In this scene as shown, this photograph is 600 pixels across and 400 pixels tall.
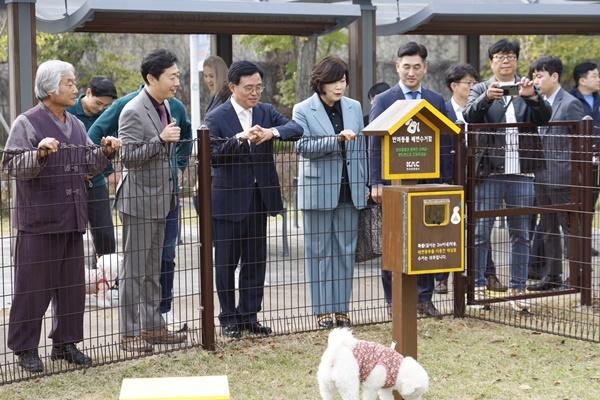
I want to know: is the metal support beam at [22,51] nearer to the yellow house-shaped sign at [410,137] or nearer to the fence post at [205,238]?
the fence post at [205,238]

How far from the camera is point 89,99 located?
888 centimetres

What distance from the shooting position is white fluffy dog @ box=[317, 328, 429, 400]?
5.32m

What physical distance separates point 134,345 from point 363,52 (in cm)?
541

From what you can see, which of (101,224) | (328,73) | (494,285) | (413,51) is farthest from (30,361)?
(494,285)

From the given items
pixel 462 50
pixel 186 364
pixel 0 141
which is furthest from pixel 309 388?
pixel 0 141

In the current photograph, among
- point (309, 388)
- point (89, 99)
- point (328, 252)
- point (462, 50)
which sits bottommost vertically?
point (309, 388)

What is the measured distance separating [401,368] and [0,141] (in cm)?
1623

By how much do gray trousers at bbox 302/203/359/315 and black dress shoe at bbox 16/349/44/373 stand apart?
2130mm

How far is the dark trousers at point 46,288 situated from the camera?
6.49 metres

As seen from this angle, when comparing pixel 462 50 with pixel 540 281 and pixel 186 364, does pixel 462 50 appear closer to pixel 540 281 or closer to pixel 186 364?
pixel 540 281

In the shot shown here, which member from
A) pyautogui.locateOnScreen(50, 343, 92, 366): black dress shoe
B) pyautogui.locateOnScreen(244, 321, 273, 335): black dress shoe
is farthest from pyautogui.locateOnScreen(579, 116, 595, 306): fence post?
pyautogui.locateOnScreen(50, 343, 92, 366): black dress shoe

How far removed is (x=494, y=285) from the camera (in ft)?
28.1

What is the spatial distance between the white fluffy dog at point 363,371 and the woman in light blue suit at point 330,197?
7.62 feet

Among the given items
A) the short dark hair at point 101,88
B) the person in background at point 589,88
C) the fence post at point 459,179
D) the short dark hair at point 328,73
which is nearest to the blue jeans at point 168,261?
the short dark hair at point 328,73
